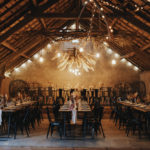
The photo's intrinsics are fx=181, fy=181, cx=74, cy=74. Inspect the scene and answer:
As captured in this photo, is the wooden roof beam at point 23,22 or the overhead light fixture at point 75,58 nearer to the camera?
the wooden roof beam at point 23,22

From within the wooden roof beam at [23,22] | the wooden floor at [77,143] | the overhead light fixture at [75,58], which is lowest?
the wooden floor at [77,143]

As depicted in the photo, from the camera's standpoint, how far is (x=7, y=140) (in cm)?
510

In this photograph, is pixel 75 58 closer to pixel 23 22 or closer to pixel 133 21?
pixel 23 22

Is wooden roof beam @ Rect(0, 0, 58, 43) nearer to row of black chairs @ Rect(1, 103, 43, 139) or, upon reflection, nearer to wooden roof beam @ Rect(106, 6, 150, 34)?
wooden roof beam @ Rect(106, 6, 150, 34)

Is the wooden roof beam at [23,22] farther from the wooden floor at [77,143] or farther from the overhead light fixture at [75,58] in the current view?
the wooden floor at [77,143]

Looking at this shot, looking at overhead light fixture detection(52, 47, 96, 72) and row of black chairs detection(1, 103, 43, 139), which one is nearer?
row of black chairs detection(1, 103, 43, 139)

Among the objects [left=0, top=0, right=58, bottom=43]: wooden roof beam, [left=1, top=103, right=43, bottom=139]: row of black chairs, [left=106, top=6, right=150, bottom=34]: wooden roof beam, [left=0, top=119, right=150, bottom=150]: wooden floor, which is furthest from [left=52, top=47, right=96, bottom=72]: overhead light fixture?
[left=0, top=119, right=150, bottom=150]: wooden floor

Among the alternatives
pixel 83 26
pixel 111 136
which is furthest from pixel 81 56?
pixel 83 26

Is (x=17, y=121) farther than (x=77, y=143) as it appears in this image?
Yes

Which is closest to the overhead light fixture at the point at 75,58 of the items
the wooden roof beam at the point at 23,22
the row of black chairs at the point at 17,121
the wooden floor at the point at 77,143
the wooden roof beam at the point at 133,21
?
the wooden roof beam at the point at 23,22

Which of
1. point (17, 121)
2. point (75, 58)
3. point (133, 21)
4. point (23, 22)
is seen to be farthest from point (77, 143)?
point (133, 21)

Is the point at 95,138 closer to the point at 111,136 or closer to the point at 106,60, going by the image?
the point at 111,136

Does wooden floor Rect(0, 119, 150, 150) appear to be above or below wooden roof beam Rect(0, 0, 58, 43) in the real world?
below

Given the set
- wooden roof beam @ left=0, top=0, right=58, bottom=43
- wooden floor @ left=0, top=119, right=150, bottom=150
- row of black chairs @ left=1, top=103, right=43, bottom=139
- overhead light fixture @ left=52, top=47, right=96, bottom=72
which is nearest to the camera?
wooden floor @ left=0, top=119, right=150, bottom=150
